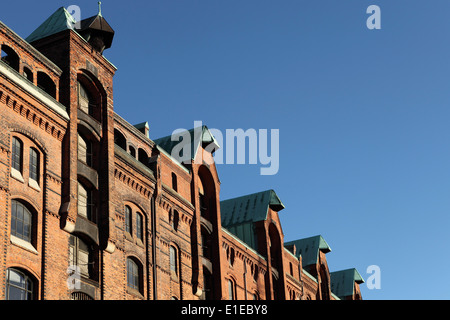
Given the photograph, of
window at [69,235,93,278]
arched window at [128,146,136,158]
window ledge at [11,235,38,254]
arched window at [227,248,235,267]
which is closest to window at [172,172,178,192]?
arched window at [128,146,136,158]

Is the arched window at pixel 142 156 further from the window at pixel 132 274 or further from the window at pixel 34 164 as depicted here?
the window at pixel 34 164

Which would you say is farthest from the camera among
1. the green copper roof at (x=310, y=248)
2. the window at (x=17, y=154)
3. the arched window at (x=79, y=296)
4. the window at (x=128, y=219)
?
the green copper roof at (x=310, y=248)

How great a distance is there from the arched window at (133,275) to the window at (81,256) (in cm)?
360

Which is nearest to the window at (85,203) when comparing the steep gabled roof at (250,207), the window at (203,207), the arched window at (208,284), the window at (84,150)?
the window at (84,150)

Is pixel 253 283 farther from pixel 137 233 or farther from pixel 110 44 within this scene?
pixel 110 44

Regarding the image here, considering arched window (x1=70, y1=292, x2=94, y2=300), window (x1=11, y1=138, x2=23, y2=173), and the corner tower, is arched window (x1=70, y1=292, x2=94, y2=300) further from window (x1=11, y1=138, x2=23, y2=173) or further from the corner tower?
window (x1=11, y1=138, x2=23, y2=173)

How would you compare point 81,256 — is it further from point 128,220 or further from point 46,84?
point 46,84

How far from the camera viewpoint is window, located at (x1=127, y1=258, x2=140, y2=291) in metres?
39.0

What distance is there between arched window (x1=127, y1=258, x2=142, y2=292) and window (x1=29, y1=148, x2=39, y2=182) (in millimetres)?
8241

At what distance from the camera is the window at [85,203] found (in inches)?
1421

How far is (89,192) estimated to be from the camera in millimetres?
37188

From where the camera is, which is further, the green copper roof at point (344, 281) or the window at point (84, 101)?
the green copper roof at point (344, 281)

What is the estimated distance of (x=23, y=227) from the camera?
104 feet
